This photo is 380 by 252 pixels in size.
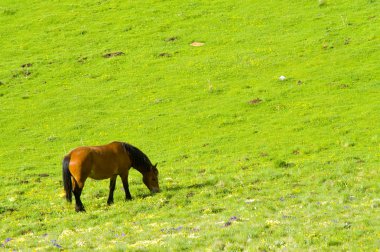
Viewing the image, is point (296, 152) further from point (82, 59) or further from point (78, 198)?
point (82, 59)

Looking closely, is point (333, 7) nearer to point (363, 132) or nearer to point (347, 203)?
point (363, 132)

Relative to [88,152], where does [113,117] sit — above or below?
below

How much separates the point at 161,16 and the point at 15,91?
17.7 metres

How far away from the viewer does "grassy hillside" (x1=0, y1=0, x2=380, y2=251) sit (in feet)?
54.4

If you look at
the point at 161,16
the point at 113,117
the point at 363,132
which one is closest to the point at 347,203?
the point at 363,132

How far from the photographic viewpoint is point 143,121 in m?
37.5

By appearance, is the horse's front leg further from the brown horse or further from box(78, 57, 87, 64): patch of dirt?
box(78, 57, 87, 64): patch of dirt

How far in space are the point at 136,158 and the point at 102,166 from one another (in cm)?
160

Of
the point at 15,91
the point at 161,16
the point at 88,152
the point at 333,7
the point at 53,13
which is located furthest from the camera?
the point at 53,13

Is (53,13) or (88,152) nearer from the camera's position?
(88,152)

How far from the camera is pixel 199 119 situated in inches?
1451

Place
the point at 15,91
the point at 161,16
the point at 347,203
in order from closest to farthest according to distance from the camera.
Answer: the point at 347,203, the point at 15,91, the point at 161,16

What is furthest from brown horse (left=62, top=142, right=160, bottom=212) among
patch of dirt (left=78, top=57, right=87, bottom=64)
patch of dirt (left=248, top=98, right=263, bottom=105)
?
patch of dirt (left=78, top=57, right=87, bottom=64)

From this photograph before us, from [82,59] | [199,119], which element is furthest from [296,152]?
[82,59]
